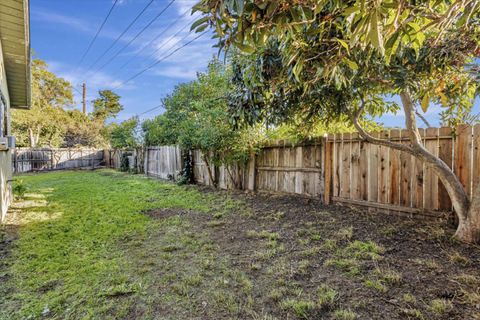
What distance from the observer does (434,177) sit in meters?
3.67

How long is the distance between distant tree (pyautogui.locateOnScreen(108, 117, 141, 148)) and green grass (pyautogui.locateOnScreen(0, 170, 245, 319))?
29.8 ft

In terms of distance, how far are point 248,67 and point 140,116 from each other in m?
14.1

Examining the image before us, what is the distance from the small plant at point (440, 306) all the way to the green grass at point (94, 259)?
1881mm

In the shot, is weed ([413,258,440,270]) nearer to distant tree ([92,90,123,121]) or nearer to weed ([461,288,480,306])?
weed ([461,288,480,306])

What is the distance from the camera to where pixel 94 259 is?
3.16m

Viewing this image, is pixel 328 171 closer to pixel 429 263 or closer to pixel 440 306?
pixel 429 263

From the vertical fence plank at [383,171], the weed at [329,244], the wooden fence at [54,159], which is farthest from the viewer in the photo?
the wooden fence at [54,159]

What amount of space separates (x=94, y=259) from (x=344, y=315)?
2.88 metres

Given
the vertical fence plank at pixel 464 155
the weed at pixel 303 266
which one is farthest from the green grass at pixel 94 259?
the vertical fence plank at pixel 464 155

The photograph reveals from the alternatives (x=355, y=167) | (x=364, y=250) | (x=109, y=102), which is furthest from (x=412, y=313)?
(x=109, y=102)

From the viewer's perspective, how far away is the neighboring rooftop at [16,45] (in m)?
4.73

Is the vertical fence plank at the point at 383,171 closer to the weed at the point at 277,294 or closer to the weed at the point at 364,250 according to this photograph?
the weed at the point at 364,250

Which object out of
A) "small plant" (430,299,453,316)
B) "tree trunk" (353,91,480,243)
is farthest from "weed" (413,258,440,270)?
"tree trunk" (353,91,480,243)

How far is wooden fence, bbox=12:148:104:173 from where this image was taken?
15.5 meters
